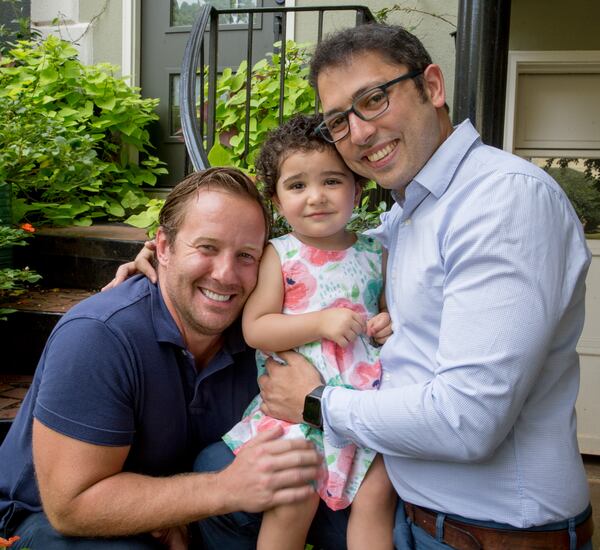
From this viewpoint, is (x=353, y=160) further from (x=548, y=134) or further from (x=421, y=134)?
(x=548, y=134)

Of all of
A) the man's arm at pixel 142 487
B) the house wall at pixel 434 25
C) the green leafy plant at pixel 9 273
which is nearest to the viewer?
the man's arm at pixel 142 487

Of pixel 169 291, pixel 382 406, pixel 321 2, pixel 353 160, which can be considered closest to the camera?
pixel 382 406

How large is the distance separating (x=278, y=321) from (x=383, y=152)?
573mm

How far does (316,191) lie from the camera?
1.97 metres

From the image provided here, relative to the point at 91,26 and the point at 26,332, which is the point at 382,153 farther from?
the point at 91,26

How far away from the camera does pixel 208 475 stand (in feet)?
6.17

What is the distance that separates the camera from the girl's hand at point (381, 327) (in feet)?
6.26

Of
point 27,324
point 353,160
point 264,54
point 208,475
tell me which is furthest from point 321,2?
point 208,475

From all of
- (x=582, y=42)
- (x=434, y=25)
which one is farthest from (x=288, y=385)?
(x=434, y=25)

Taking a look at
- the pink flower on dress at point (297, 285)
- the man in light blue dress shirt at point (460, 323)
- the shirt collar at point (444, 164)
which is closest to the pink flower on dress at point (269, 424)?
the man in light blue dress shirt at point (460, 323)

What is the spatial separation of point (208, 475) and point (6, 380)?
2.08m

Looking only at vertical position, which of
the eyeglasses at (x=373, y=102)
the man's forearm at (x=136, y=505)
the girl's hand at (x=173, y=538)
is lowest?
the girl's hand at (x=173, y=538)

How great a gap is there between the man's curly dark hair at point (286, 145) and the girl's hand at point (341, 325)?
1.42 ft

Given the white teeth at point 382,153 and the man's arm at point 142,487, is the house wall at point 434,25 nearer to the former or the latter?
the white teeth at point 382,153
